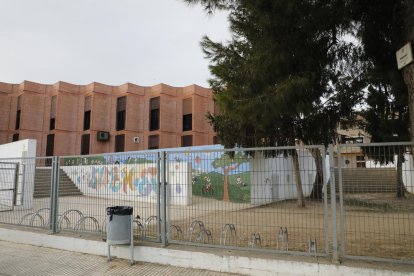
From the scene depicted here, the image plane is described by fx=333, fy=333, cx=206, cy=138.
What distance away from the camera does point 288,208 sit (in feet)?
18.9

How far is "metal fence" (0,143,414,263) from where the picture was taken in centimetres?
511

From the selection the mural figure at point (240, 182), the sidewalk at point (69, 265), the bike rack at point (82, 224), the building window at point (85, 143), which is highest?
the building window at point (85, 143)

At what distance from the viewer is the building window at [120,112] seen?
41.1 m

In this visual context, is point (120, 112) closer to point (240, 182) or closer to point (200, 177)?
point (200, 177)

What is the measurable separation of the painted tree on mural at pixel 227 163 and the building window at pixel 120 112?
1434 inches

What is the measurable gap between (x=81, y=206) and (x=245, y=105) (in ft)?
14.4

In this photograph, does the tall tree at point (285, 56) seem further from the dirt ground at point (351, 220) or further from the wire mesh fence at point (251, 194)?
the dirt ground at point (351, 220)

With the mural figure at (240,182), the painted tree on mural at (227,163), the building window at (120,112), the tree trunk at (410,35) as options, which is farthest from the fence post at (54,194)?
the building window at (120,112)

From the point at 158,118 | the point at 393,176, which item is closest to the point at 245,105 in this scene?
the point at 393,176

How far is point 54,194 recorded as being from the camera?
759cm

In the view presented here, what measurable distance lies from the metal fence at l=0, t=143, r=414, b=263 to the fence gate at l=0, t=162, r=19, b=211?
8.68ft

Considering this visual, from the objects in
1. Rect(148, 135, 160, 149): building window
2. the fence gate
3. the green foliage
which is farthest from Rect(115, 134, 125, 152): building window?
the green foliage

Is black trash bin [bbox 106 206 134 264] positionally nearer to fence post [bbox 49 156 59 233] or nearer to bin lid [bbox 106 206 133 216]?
bin lid [bbox 106 206 133 216]

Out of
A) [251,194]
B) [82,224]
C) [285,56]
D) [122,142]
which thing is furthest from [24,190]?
[122,142]
